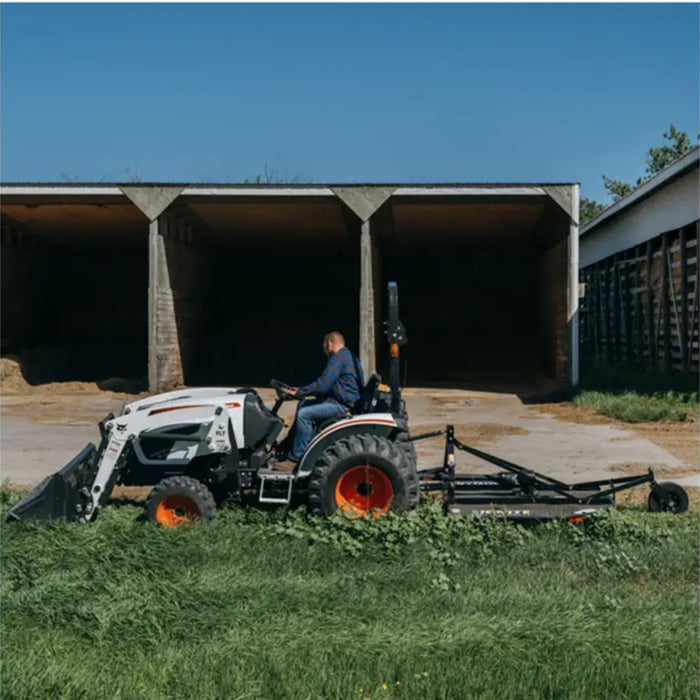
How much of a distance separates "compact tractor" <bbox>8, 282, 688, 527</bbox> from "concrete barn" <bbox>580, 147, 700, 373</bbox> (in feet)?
37.7

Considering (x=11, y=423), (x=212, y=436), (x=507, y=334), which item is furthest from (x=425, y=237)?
(x=212, y=436)

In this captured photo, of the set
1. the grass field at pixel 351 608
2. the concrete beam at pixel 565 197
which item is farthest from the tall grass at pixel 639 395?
the grass field at pixel 351 608

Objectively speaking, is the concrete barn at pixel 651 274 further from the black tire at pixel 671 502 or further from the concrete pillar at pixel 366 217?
the black tire at pixel 671 502

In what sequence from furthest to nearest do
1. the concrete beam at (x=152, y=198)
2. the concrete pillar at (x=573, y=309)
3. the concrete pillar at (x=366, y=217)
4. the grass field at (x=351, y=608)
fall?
the concrete beam at (x=152, y=198), the concrete pillar at (x=366, y=217), the concrete pillar at (x=573, y=309), the grass field at (x=351, y=608)

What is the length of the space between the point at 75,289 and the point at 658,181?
53.2 feet

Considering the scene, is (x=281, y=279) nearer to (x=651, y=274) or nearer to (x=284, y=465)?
(x=651, y=274)

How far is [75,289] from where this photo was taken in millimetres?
27375

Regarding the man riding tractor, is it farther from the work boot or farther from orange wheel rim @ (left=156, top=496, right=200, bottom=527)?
orange wheel rim @ (left=156, top=496, right=200, bottom=527)

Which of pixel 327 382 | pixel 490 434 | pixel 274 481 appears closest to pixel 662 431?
pixel 490 434

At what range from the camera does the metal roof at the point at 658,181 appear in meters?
17.5

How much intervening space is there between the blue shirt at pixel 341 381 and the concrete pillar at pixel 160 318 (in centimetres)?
1141

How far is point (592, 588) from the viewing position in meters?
5.54

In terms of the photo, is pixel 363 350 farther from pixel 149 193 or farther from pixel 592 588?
pixel 592 588

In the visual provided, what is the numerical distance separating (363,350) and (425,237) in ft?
23.4
